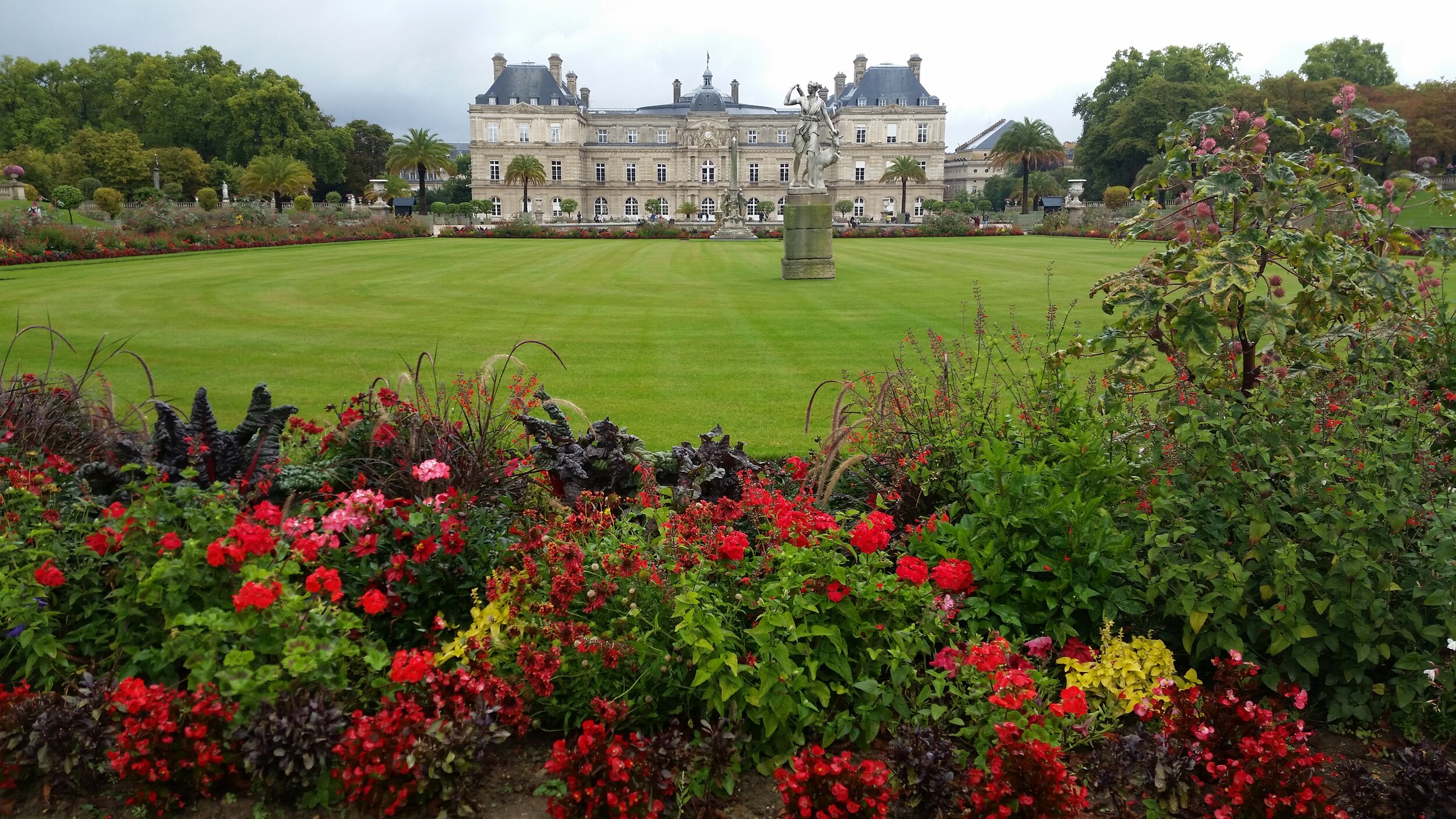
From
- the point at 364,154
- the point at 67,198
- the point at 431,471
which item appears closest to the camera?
the point at 431,471

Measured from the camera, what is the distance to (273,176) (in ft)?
195

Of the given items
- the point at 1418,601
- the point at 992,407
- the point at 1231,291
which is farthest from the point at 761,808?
the point at 1231,291

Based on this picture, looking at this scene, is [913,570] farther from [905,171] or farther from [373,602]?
[905,171]

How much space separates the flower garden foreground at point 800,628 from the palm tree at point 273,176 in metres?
63.1

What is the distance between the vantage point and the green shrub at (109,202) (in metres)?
41.4

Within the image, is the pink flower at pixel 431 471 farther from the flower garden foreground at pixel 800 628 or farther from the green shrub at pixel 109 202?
the green shrub at pixel 109 202

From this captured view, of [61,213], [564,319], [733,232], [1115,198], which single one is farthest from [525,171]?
[564,319]

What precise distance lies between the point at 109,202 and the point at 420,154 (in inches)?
1233

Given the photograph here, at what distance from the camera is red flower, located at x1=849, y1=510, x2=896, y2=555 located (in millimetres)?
3164

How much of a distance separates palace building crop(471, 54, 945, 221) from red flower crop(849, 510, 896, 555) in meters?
88.2

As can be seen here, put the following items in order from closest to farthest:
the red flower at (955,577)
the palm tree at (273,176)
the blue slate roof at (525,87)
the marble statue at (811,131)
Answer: the red flower at (955,577) < the marble statue at (811,131) < the palm tree at (273,176) < the blue slate roof at (525,87)

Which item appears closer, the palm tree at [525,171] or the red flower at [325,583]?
the red flower at [325,583]

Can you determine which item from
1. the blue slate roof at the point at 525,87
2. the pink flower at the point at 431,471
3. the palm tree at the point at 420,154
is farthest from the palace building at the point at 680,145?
the pink flower at the point at 431,471

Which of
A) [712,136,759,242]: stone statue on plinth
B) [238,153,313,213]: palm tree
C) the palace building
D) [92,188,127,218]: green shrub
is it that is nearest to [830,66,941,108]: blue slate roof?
the palace building
